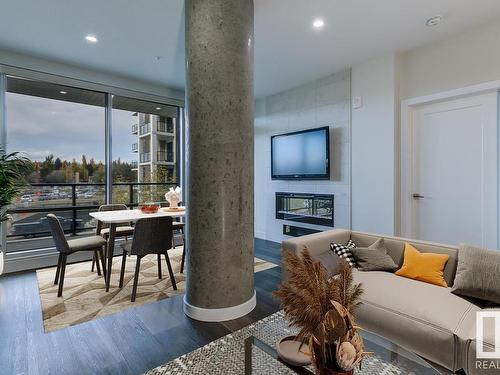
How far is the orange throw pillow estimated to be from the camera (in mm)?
2074

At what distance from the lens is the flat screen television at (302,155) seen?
4.40 m

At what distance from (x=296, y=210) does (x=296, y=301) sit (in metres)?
4.00

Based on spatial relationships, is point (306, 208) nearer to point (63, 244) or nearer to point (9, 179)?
point (63, 244)

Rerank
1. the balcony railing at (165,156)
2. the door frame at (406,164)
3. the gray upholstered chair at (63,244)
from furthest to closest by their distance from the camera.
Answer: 1. the balcony railing at (165,156)
2. the door frame at (406,164)
3. the gray upholstered chair at (63,244)

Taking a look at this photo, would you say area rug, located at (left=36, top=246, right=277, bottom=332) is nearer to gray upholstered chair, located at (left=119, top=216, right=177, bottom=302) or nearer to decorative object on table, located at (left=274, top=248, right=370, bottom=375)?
gray upholstered chair, located at (left=119, top=216, right=177, bottom=302)

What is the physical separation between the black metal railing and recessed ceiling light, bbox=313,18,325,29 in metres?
3.64

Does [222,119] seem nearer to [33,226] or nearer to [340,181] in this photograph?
[340,181]

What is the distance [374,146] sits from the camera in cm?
382

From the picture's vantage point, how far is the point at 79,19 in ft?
9.34

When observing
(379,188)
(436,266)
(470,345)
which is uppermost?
(379,188)

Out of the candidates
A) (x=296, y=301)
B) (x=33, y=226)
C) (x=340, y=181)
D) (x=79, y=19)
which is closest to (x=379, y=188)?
(x=340, y=181)

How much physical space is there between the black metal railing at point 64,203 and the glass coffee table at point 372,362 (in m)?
4.02

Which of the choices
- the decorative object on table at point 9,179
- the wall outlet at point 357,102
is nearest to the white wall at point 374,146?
the wall outlet at point 357,102

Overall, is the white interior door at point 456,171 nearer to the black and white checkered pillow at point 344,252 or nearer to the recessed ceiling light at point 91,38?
the black and white checkered pillow at point 344,252
